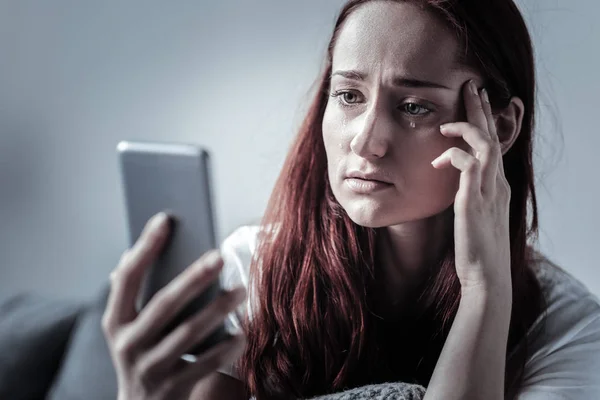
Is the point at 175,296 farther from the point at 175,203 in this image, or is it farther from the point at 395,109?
the point at 395,109

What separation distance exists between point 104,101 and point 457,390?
1.57 meters

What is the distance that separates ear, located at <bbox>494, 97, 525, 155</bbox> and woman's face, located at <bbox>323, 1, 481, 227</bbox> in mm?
98

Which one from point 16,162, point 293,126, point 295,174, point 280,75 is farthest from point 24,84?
point 295,174

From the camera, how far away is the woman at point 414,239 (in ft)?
3.40

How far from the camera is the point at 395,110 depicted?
3.44 ft

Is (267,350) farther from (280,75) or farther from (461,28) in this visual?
(280,75)

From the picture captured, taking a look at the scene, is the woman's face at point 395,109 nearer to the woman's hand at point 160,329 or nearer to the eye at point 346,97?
the eye at point 346,97

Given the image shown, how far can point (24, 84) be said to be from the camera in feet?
7.66

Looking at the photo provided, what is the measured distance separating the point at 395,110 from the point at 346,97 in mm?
81

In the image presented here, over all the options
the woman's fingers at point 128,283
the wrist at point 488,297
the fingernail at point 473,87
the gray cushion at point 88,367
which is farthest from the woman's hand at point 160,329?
the gray cushion at point 88,367

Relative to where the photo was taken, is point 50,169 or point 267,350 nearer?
point 267,350

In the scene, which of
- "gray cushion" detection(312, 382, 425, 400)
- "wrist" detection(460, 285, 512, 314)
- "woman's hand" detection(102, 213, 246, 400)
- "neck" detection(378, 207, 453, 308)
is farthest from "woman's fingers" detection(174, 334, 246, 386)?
"neck" detection(378, 207, 453, 308)

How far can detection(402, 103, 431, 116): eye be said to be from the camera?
41.4 inches

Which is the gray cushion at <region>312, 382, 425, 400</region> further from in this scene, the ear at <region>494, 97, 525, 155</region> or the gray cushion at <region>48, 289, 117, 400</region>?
the gray cushion at <region>48, 289, 117, 400</region>
